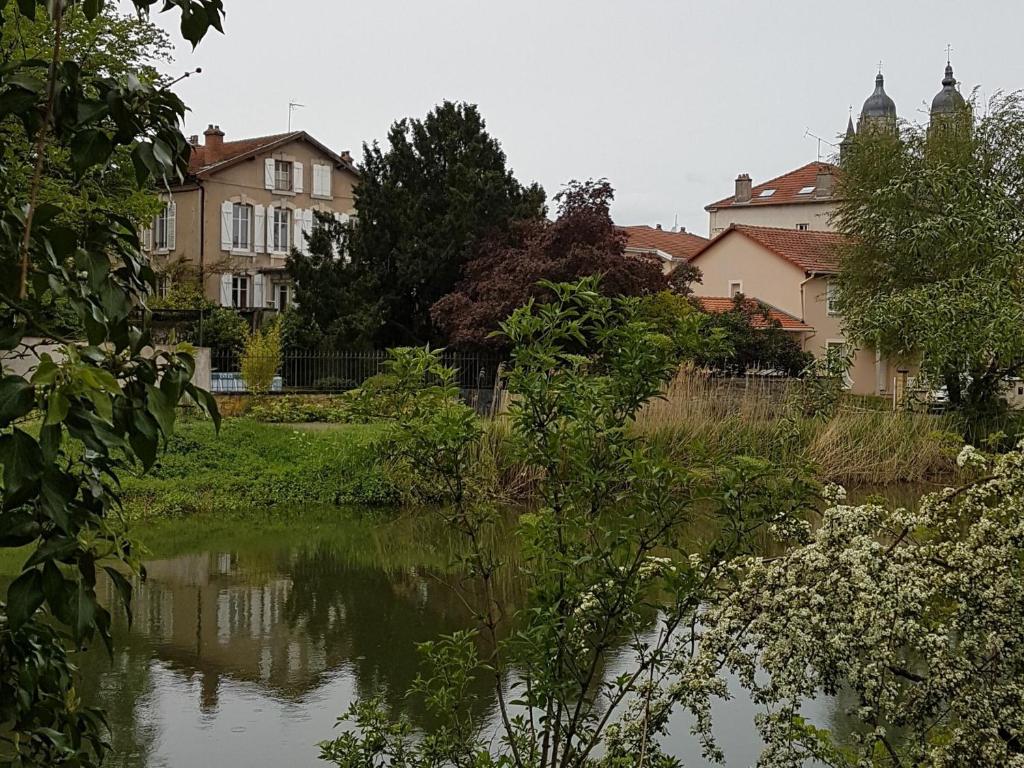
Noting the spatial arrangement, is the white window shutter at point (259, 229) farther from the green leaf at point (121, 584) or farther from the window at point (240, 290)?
the green leaf at point (121, 584)

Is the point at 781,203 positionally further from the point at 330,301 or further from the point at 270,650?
the point at 270,650

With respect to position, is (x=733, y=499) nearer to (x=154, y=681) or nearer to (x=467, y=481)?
(x=467, y=481)

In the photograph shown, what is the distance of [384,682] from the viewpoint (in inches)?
274

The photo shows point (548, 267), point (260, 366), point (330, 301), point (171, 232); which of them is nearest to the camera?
point (260, 366)

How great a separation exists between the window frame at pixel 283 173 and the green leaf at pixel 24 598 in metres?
37.3

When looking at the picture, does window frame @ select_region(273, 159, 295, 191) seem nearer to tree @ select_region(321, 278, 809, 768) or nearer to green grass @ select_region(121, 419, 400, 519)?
green grass @ select_region(121, 419, 400, 519)

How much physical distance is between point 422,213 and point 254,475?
1185cm

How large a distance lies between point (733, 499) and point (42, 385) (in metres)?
2.66

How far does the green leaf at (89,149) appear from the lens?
1805 millimetres

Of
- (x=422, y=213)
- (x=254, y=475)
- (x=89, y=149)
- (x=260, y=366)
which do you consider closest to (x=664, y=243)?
(x=422, y=213)

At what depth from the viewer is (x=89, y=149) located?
6.01ft

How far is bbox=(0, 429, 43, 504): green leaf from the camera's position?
5.16ft

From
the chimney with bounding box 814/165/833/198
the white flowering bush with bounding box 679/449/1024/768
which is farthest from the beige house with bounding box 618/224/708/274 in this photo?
the white flowering bush with bounding box 679/449/1024/768

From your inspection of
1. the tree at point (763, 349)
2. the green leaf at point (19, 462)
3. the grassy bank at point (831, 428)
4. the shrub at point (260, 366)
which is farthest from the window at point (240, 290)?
the green leaf at point (19, 462)
